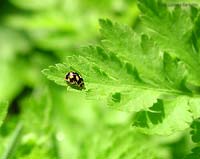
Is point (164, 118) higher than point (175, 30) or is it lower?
lower

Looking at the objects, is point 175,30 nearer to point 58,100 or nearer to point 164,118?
point 164,118

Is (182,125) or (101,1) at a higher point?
(101,1)

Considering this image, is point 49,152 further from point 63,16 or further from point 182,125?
point 63,16

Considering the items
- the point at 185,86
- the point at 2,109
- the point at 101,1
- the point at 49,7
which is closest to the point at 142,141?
the point at 185,86

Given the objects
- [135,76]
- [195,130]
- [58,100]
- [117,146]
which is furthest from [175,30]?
[58,100]

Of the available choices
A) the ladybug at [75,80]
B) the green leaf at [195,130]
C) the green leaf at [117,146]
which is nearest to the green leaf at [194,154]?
the green leaf at [195,130]

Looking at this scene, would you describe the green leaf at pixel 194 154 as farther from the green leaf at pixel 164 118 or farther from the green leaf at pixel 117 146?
the green leaf at pixel 117 146

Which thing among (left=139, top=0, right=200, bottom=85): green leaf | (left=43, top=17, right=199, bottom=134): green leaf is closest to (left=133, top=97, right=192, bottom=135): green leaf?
(left=43, top=17, right=199, bottom=134): green leaf
